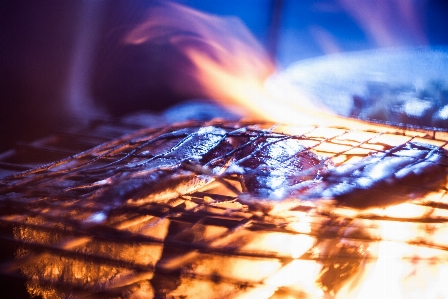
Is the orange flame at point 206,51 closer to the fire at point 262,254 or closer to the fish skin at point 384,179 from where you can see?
the fish skin at point 384,179

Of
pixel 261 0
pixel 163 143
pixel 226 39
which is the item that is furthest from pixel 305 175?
pixel 261 0

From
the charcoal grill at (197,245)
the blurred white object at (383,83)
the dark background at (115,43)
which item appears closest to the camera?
the charcoal grill at (197,245)

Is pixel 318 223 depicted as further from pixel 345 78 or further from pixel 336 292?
pixel 345 78

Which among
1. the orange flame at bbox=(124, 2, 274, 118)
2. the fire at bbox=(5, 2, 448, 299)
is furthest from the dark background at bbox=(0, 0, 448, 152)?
the fire at bbox=(5, 2, 448, 299)

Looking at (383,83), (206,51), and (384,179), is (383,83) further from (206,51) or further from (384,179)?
(206,51)

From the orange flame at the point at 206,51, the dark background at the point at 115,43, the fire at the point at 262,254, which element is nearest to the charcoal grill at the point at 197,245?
the fire at the point at 262,254

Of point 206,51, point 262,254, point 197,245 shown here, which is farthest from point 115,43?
point 262,254
